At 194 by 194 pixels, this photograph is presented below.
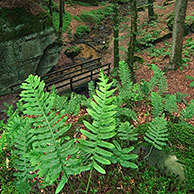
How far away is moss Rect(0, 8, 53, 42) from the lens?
1080 centimetres

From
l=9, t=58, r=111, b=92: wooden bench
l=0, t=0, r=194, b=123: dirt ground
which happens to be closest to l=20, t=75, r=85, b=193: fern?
l=9, t=58, r=111, b=92: wooden bench

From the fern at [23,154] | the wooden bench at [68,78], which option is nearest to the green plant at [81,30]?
the wooden bench at [68,78]

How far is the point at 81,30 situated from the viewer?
1919cm

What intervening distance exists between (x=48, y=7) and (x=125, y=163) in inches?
806

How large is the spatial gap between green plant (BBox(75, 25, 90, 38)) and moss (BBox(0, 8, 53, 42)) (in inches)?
256

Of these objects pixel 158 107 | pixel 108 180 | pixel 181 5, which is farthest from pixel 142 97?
pixel 181 5

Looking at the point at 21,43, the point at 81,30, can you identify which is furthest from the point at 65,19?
the point at 21,43

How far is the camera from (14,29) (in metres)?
11.1

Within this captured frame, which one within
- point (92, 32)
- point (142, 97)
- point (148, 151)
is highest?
point (148, 151)

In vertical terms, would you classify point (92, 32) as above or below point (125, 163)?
below

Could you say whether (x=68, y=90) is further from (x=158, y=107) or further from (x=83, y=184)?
(x=83, y=184)

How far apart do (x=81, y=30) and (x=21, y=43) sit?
9.06 metres

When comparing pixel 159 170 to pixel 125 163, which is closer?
pixel 125 163

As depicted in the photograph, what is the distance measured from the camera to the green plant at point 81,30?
18666 mm
